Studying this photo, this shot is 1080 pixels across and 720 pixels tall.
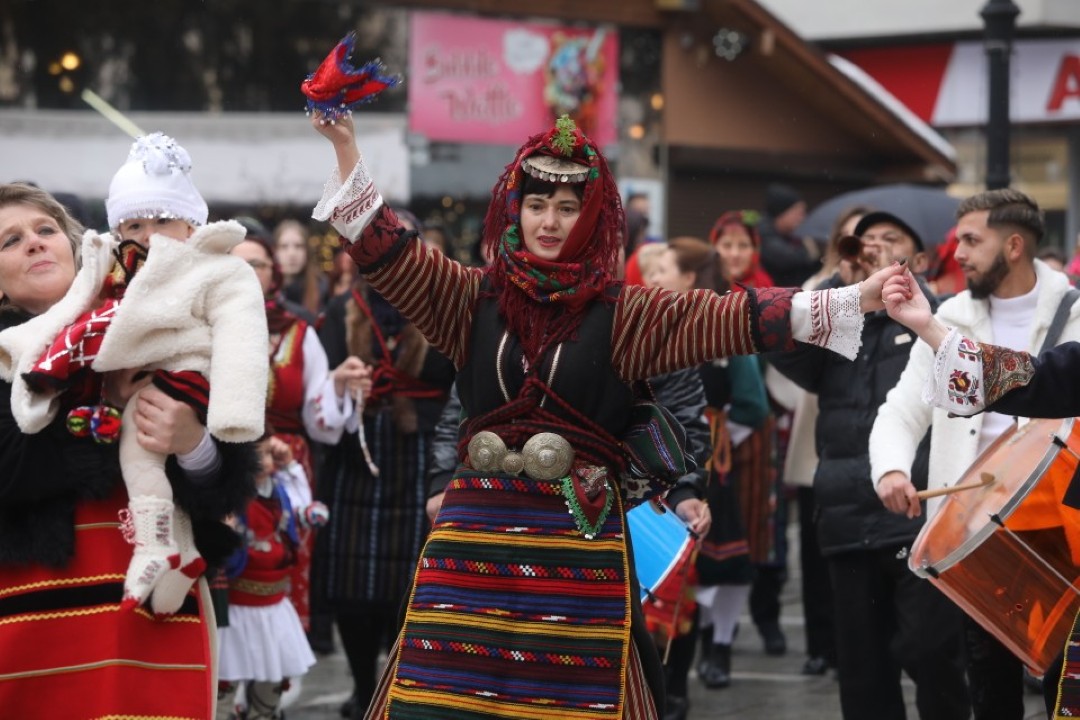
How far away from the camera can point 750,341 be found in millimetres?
4199

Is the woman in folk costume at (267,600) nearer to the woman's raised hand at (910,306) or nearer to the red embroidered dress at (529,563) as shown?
the red embroidered dress at (529,563)

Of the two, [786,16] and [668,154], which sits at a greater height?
[786,16]

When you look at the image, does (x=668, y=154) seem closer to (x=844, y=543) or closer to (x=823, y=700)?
(x=823, y=700)

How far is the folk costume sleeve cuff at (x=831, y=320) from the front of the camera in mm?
4145

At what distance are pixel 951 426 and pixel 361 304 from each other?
273 centimetres

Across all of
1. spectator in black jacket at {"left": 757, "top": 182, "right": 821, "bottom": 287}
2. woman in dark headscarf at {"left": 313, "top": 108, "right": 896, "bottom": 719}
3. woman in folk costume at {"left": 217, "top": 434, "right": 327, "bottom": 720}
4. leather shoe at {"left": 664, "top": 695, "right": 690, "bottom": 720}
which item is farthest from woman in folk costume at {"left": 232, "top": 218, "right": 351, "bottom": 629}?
spectator in black jacket at {"left": 757, "top": 182, "right": 821, "bottom": 287}

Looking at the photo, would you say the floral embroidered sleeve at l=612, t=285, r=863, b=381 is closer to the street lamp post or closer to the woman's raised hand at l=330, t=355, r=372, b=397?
the woman's raised hand at l=330, t=355, r=372, b=397

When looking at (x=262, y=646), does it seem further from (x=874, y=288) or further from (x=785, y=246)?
(x=785, y=246)

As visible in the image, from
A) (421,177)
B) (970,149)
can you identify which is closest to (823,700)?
(421,177)

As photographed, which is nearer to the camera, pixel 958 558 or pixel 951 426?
pixel 958 558

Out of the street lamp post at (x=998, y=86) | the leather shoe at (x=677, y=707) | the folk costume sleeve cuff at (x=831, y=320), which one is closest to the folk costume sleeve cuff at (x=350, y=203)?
the folk costume sleeve cuff at (x=831, y=320)

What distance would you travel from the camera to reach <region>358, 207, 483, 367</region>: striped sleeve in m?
4.30

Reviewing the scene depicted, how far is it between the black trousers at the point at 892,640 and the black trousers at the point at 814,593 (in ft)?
8.45

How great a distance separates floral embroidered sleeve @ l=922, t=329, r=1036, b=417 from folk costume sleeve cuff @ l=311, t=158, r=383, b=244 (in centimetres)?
149
